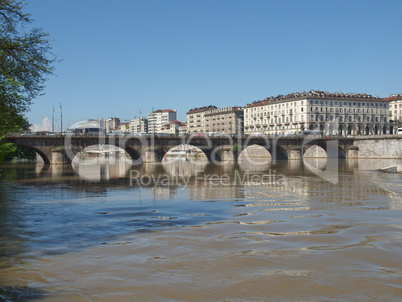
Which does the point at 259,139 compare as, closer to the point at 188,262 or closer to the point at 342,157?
the point at 342,157

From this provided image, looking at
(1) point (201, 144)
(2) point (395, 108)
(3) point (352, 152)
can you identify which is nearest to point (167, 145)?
(1) point (201, 144)

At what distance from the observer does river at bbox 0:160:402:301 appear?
925 centimetres

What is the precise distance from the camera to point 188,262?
11430 millimetres

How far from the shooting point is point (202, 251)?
1249cm

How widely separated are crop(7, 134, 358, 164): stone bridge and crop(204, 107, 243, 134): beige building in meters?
70.0

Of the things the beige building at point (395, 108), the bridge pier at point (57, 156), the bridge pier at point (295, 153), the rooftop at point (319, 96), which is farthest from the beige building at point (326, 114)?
the bridge pier at point (57, 156)

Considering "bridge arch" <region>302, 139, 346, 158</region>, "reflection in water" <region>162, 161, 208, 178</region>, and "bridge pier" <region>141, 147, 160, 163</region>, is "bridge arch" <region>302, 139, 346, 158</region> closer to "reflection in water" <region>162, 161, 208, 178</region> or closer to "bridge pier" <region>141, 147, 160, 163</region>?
"reflection in water" <region>162, 161, 208, 178</region>

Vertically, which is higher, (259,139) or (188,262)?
(259,139)

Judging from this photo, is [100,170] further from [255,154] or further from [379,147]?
[379,147]

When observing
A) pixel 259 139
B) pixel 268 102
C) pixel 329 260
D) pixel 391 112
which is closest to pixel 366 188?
pixel 329 260

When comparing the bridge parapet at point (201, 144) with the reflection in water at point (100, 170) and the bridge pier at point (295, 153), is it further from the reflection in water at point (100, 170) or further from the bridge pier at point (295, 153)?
the reflection in water at point (100, 170)

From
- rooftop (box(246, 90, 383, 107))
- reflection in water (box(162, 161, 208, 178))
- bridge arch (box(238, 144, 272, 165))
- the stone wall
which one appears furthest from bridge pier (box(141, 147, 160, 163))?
rooftop (box(246, 90, 383, 107))

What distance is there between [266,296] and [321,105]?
135 metres

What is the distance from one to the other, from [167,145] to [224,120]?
4117 inches
